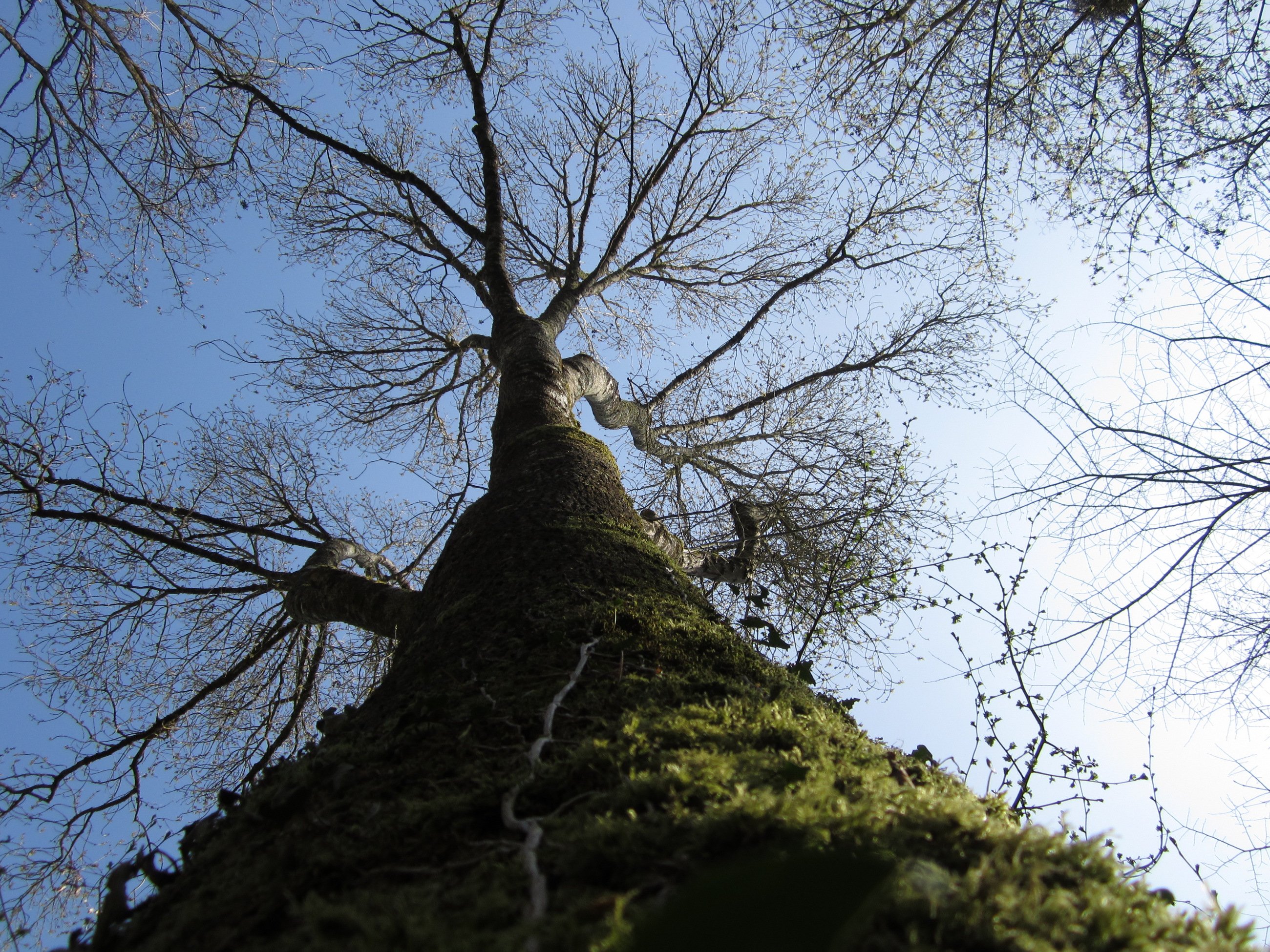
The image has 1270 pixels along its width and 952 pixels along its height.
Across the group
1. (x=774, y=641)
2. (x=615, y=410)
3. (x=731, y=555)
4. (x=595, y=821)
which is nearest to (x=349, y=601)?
(x=774, y=641)

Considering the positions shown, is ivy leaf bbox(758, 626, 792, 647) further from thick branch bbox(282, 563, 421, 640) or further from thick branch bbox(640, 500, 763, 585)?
thick branch bbox(282, 563, 421, 640)

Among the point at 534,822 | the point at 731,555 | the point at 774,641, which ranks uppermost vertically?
the point at 731,555

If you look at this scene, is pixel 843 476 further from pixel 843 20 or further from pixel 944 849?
pixel 944 849

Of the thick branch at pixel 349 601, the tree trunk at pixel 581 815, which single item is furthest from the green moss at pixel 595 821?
the thick branch at pixel 349 601

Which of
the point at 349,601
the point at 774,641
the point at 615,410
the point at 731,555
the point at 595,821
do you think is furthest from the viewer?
the point at 615,410

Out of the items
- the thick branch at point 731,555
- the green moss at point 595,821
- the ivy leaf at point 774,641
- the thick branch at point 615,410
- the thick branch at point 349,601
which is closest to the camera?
the green moss at point 595,821

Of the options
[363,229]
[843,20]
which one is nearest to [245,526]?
[363,229]

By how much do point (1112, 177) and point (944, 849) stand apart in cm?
430

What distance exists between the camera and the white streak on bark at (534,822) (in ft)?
2.41

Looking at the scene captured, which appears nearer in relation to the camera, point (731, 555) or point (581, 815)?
point (581, 815)

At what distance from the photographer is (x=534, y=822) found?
974mm

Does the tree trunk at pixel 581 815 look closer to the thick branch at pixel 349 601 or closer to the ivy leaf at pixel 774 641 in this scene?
the ivy leaf at pixel 774 641

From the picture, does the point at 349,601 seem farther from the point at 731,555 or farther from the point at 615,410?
the point at 615,410

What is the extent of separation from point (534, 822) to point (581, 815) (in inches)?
2.9
